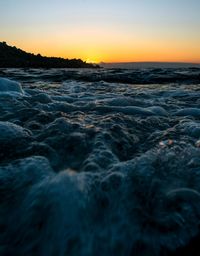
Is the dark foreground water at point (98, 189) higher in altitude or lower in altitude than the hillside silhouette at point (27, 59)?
higher

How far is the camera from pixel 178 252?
158cm

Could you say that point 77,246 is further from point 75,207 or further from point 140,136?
point 140,136

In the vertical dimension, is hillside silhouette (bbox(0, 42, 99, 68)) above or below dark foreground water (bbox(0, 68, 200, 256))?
below

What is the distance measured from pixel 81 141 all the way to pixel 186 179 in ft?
3.70

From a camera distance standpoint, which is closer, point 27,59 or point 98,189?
point 98,189

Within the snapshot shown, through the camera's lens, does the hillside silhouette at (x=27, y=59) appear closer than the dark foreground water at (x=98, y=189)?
No

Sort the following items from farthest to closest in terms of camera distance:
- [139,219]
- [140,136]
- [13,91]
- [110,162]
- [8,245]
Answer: [13,91] < [140,136] < [110,162] < [139,219] < [8,245]

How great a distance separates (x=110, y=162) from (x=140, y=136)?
2.98 feet

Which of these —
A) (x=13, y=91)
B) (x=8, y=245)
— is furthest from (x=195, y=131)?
(x=13, y=91)

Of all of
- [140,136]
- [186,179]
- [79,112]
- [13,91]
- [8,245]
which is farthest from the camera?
[13,91]

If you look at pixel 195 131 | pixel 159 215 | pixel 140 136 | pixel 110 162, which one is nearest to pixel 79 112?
pixel 140 136

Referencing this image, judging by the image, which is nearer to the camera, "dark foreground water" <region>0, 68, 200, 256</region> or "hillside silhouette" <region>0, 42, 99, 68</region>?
"dark foreground water" <region>0, 68, 200, 256</region>

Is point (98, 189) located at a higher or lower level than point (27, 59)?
higher

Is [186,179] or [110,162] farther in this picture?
[110,162]
